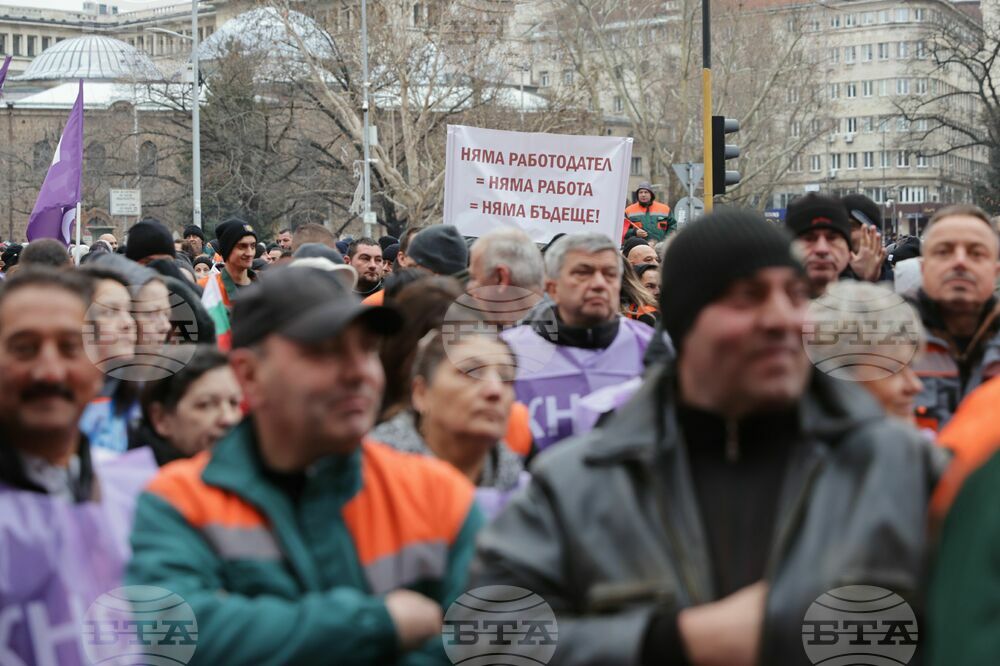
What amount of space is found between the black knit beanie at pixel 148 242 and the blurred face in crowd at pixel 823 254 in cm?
434

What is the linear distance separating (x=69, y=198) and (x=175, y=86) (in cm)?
4506

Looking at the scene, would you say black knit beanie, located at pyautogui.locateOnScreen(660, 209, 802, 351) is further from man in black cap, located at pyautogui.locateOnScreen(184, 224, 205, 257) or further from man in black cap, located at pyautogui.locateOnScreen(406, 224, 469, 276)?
man in black cap, located at pyautogui.locateOnScreen(184, 224, 205, 257)

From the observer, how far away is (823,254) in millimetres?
6340

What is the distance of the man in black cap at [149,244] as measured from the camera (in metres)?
9.34

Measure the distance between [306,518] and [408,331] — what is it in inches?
67.5

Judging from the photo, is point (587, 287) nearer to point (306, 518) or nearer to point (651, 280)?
point (306, 518)

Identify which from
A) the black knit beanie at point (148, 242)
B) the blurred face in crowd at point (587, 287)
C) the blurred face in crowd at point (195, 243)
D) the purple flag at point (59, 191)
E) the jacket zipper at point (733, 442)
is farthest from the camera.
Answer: the blurred face in crowd at point (195, 243)

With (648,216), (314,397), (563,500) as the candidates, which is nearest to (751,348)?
(563,500)

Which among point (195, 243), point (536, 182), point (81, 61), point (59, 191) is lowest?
point (195, 243)

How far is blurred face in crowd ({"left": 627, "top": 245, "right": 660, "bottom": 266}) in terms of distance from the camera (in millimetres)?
11547

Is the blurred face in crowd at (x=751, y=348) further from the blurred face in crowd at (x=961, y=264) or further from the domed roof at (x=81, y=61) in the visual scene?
the domed roof at (x=81, y=61)
